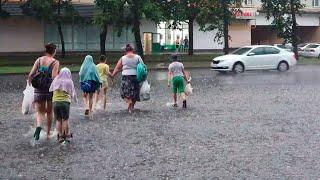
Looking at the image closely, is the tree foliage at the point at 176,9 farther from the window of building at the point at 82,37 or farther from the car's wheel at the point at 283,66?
the window of building at the point at 82,37

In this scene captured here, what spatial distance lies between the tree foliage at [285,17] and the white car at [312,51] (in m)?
8.18

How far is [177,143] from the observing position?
35.3 ft

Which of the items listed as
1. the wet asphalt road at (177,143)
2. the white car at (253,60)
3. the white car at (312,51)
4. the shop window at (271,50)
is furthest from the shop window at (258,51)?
the white car at (312,51)

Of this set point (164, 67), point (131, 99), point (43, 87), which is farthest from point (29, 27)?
point (43, 87)

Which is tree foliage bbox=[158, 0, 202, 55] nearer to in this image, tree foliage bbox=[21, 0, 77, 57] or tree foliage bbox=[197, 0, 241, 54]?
tree foliage bbox=[197, 0, 241, 54]

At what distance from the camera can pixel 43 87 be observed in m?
10.9

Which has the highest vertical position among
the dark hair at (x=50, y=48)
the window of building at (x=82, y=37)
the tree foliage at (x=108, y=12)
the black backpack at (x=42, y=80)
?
the tree foliage at (x=108, y=12)

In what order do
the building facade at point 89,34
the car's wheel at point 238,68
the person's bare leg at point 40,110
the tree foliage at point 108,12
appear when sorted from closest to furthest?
the person's bare leg at point 40,110
the car's wheel at point 238,68
the tree foliage at point 108,12
the building facade at point 89,34

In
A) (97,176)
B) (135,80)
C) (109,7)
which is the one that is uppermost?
(109,7)

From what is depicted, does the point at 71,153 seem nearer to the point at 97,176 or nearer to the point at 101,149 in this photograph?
the point at 101,149

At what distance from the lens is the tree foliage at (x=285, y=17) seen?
4697cm

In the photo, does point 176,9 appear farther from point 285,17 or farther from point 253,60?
point 253,60

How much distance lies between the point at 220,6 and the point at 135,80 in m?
29.8

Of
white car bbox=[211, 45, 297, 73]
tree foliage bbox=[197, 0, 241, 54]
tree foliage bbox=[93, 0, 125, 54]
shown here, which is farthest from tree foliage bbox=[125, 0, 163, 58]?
white car bbox=[211, 45, 297, 73]
